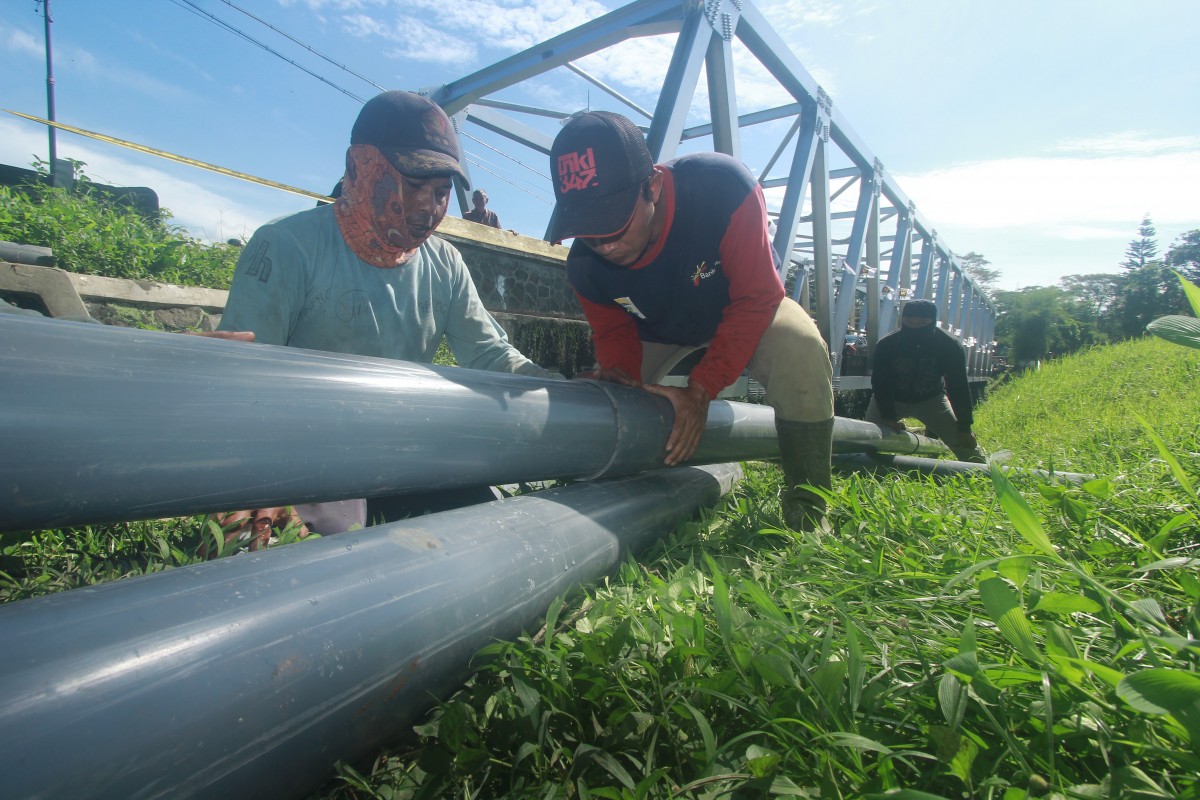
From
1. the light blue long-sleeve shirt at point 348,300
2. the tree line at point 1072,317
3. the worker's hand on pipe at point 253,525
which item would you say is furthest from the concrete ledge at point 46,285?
the tree line at point 1072,317

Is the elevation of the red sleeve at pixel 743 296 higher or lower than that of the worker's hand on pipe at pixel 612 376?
higher

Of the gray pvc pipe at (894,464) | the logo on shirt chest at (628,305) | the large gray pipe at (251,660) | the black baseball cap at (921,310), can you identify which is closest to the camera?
the large gray pipe at (251,660)

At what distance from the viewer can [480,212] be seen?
7.27 metres

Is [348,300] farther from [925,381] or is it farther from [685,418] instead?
[925,381]

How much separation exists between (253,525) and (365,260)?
1.00 metres

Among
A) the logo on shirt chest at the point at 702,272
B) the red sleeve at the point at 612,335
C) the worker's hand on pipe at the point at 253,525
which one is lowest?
the worker's hand on pipe at the point at 253,525

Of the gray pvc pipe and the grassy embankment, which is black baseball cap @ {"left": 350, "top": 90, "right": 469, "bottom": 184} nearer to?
the grassy embankment

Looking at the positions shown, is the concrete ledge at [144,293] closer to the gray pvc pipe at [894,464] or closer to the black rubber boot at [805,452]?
the black rubber boot at [805,452]

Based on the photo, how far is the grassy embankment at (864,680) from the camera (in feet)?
2.17

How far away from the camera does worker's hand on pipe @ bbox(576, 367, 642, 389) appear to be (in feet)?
6.89

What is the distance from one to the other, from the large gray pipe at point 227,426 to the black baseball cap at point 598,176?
0.63 m

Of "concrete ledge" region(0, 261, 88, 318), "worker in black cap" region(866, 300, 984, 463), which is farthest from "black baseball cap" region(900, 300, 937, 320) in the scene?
"concrete ledge" region(0, 261, 88, 318)

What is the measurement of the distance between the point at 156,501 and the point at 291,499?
0.70 ft

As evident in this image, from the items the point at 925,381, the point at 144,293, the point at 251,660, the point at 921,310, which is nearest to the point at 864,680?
the point at 251,660
